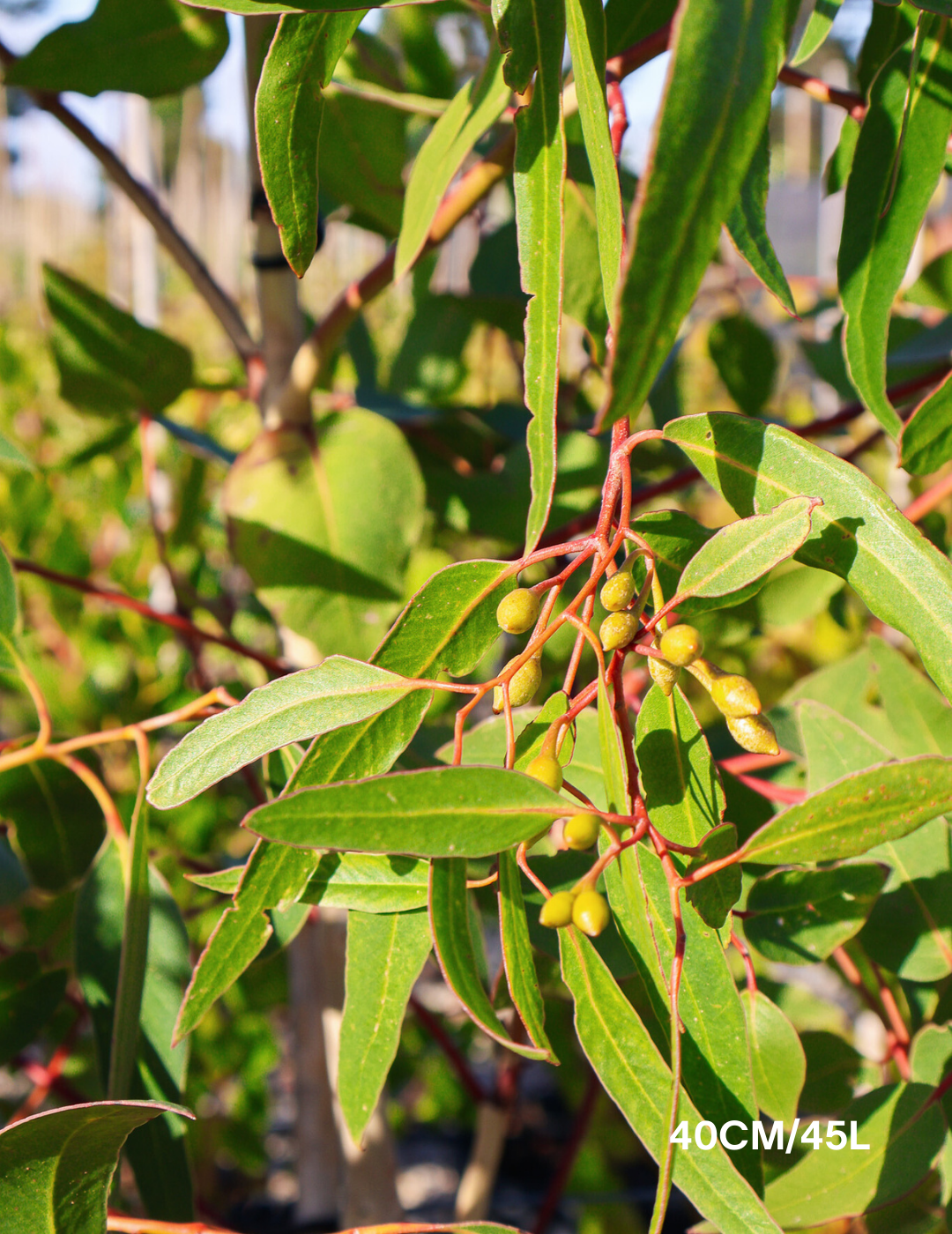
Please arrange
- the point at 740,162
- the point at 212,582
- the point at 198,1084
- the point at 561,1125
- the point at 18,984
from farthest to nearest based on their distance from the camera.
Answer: the point at 561,1125 → the point at 212,582 → the point at 198,1084 → the point at 18,984 → the point at 740,162

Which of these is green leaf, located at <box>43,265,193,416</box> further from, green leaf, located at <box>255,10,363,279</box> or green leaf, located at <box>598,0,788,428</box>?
green leaf, located at <box>598,0,788,428</box>

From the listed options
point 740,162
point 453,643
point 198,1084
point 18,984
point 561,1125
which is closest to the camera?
point 740,162

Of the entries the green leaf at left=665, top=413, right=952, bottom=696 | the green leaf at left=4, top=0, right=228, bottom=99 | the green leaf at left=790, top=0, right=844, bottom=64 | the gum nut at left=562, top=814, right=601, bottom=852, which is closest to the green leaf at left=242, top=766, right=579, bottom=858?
the gum nut at left=562, top=814, right=601, bottom=852

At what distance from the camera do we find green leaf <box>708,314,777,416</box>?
2.45ft

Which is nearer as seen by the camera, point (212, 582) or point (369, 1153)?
point (369, 1153)

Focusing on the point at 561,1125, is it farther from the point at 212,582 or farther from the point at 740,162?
the point at 740,162

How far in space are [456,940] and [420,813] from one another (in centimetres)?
Answer: 5

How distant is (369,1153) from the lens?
58 cm

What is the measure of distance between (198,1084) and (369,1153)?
1.20ft

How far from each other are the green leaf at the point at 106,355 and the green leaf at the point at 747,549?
1.50 feet

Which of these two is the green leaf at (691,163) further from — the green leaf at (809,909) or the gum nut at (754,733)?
the green leaf at (809,909)

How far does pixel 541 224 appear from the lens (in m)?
0.27

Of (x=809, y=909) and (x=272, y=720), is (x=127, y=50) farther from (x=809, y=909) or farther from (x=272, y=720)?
(x=809, y=909)

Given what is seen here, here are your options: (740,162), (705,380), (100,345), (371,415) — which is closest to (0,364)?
(100,345)
